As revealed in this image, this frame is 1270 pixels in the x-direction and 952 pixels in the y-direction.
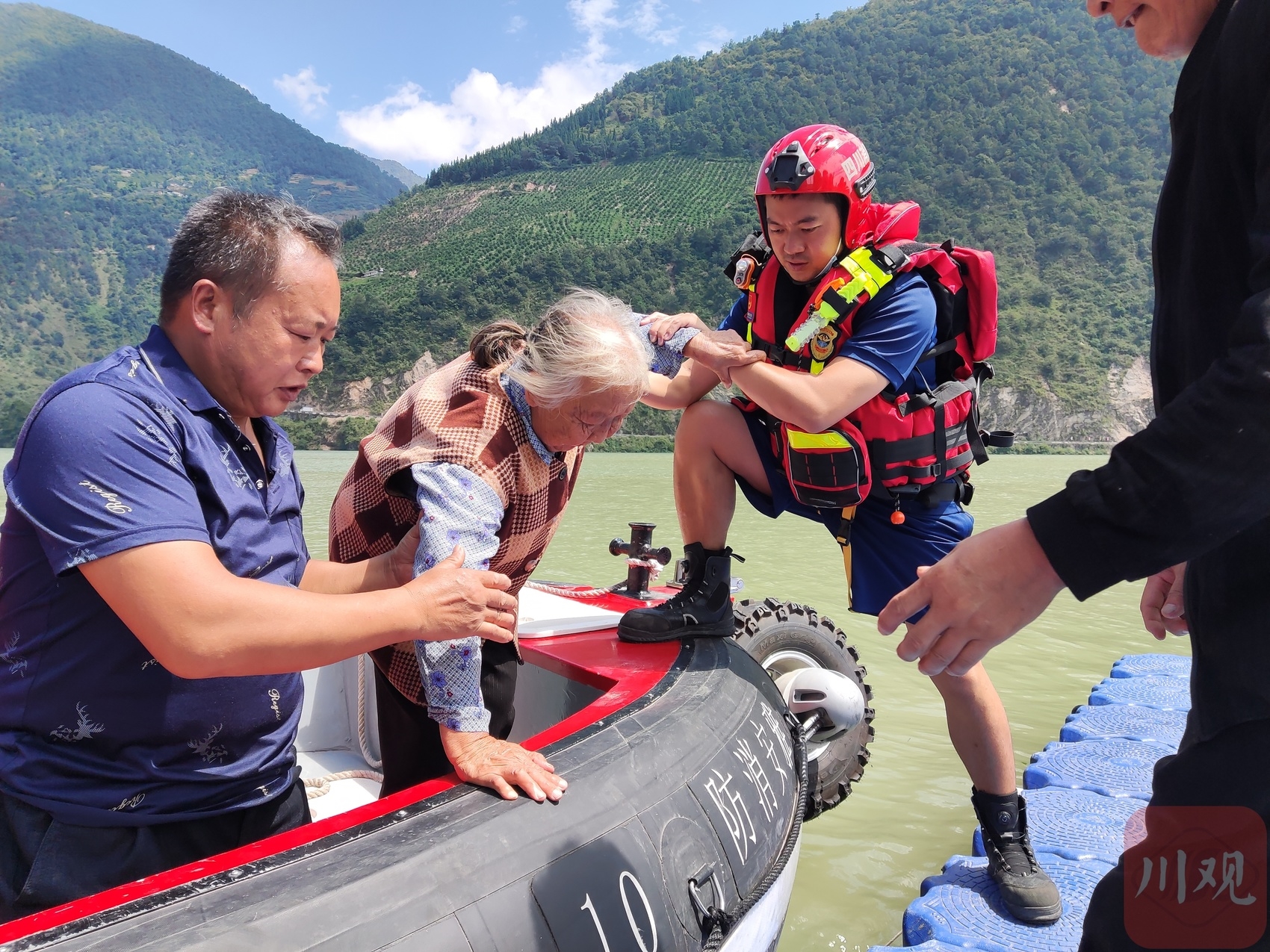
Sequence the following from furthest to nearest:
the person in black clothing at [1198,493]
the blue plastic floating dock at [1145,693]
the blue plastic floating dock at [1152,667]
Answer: the blue plastic floating dock at [1152,667], the blue plastic floating dock at [1145,693], the person in black clothing at [1198,493]

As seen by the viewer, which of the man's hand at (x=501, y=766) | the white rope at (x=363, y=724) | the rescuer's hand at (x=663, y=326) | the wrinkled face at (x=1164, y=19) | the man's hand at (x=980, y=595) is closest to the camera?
the man's hand at (x=980, y=595)

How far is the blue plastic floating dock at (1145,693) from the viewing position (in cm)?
491

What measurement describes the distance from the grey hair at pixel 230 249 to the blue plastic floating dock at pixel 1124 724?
13.8ft

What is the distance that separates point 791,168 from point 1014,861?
2.27m

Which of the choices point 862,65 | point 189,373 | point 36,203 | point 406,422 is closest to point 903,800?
point 406,422

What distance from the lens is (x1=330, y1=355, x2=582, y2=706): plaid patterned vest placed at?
6.69ft

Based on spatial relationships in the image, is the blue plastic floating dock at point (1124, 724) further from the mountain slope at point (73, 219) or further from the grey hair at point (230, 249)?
the mountain slope at point (73, 219)

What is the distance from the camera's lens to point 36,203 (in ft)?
447

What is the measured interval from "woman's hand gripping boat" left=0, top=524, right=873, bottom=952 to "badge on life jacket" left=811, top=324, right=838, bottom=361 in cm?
99

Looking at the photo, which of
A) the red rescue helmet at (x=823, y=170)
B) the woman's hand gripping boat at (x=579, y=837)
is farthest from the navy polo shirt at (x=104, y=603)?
the red rescue helmet at (x=823, y=170)

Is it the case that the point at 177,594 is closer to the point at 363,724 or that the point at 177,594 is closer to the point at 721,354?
the point at 721,354

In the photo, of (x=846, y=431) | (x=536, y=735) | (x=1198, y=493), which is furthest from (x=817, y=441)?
(x=1198, y=493)

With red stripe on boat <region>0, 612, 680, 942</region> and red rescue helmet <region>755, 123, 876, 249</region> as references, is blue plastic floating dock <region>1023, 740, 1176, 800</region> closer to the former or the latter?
red stripe on boat <region>0, 612, 680, 942</region>

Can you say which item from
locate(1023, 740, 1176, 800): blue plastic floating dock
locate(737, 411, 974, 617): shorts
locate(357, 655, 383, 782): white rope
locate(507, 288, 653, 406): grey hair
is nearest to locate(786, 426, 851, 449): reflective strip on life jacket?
locate(737, 411, 974, 617): shorts
